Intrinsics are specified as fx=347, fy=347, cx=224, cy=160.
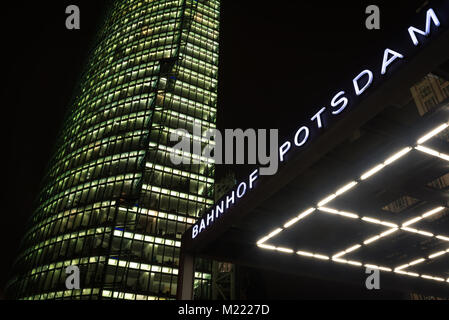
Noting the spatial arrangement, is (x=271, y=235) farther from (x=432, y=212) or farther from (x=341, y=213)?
(x=432, y=212)

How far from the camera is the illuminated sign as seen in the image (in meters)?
6.91

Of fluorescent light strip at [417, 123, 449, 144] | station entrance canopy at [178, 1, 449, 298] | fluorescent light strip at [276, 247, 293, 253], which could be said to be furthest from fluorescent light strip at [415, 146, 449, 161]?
fluorescent light strip at [276, 247, 293, 253]

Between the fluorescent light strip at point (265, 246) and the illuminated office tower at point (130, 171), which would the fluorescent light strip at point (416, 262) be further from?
the illuminated office tower at point (130, 171)

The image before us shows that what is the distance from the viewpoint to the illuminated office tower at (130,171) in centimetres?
5938

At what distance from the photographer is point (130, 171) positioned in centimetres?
6888

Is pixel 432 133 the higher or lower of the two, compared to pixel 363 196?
higher

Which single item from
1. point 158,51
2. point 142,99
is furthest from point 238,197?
point 158,51

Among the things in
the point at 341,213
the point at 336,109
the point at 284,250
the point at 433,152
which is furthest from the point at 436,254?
the point at 336,109

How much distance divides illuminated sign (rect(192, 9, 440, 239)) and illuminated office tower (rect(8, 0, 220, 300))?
48.5 m

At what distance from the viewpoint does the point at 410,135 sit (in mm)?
9953

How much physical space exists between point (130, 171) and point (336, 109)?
63988 mm

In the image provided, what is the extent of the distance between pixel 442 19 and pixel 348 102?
2.48 metres

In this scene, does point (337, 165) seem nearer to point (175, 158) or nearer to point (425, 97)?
point (175, 158)

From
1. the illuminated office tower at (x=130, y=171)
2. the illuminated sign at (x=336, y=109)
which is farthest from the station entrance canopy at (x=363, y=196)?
the illuminated office tower at (x=130, y=171)
